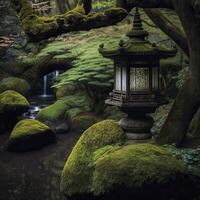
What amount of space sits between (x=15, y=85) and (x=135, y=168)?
48.8ft

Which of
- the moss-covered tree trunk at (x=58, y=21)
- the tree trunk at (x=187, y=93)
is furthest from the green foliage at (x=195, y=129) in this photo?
the moss-covered tree trunk at (x=58, y=21)

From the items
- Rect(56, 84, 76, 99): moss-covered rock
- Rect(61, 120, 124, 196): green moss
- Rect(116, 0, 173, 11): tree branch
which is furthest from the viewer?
Rect(56, 84, 76, 99): moss-covered rock

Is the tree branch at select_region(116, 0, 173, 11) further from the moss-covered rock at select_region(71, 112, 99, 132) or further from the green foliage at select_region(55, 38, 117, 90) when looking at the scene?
the moss-covered rock at select_region(71, 112, 99, 132)

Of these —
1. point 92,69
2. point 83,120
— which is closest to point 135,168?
point 92,69

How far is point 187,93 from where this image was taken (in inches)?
387

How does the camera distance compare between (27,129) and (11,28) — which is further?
(11,28)

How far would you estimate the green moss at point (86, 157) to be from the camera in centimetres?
982

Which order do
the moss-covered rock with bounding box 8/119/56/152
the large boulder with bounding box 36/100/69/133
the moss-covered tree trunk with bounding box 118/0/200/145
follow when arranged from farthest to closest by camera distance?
1. the large boulder with bounding box 36/100/69/133
2. the moss-covered rock with bounding box 8/119/56/152
3. the moss-covered tree trunk with bounding box 118/0/200/145

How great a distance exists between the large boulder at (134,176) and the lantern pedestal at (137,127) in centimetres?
72

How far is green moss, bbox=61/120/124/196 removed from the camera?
9.82m

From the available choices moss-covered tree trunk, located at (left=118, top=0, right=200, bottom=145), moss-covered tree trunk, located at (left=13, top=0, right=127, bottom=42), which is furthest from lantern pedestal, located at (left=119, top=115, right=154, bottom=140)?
moss-covered tree trunk, located at (left=13, top=0, right=127, bottom=42)

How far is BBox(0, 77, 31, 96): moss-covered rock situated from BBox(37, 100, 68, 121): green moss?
2.42m

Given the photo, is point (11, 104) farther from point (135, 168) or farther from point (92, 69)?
point (135, 168)

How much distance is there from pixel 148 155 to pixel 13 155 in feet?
26.5
